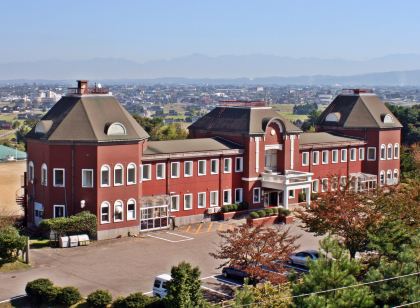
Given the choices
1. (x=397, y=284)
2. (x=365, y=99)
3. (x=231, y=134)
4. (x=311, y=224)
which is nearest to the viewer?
(x=397, y=284)

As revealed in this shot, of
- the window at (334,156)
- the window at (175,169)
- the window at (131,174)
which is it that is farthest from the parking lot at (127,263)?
the window at (334,156)

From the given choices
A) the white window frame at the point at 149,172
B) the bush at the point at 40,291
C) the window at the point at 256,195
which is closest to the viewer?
the bush at the point at 40,291

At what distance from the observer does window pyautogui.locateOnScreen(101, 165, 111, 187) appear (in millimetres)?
48500

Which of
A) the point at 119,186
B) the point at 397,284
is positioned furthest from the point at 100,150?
the point at 397,284

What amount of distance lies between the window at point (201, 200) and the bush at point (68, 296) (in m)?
21.9

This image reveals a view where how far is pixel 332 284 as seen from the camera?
1030 inches

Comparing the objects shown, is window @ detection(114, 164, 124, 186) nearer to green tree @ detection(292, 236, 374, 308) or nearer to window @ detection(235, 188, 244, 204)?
window @ detection(235, 188, 244, 204)

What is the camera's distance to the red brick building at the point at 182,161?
48.5m

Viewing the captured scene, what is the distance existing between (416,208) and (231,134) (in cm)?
2202

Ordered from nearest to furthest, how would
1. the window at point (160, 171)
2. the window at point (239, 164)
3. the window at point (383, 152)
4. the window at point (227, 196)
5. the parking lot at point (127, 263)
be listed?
1. the parking lot at point (127, 263)
2. the window at point (160, 171)
3. the window at point (227, 196)
4. the window at point (239, 164)
5. the window at point (383, 152)

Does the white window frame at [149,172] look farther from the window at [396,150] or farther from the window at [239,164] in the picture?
the window at [396,150]

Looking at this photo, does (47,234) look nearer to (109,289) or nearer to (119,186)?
(119,186)

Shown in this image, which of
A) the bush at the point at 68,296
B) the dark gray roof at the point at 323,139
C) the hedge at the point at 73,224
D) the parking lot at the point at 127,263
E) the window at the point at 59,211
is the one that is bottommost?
the parking lot at the point at 127,263

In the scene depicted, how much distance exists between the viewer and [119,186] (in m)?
49.2
